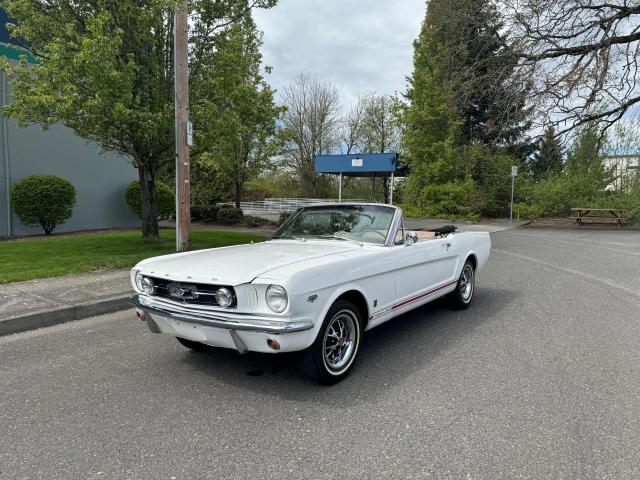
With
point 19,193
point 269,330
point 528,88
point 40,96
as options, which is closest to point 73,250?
point 40,96

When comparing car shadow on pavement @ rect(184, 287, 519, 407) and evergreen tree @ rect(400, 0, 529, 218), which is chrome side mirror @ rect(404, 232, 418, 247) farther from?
evergreen tree @ rect(400, 0, 529, 218)

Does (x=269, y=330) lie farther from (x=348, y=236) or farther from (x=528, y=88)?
(x=528, y=88)

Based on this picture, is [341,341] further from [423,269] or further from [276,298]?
[423,269]

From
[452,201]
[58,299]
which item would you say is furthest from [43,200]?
[452,201]

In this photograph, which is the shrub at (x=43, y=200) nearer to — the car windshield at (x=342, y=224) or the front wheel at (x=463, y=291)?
the car windshield at (x=342, y=224)

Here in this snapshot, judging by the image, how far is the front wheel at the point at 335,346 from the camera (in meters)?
3.61

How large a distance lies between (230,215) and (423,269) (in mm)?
17038

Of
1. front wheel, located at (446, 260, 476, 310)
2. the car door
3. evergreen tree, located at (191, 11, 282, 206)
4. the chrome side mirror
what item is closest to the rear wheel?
the car door

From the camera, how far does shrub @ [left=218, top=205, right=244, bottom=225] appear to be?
21062 millimetres

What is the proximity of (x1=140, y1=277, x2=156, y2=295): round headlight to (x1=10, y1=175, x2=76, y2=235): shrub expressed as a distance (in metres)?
11.6

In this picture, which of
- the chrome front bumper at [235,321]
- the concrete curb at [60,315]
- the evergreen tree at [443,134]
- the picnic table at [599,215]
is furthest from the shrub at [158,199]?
the picnic table at [599,215]

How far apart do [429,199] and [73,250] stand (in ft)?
69.9

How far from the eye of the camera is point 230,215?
21.2m

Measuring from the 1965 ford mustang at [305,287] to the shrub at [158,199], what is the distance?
1276 centimetres
